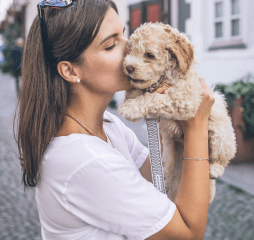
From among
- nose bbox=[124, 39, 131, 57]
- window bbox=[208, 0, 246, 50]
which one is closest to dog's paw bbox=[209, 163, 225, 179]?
nose bbox=[124, 39, 131, 57]

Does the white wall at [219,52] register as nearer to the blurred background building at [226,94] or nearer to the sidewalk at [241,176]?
the blurred background building at [226,94]

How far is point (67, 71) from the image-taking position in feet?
4.99

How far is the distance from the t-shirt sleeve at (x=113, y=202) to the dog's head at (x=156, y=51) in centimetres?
77

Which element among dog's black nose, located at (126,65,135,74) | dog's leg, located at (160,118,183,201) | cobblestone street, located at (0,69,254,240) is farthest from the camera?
cobblestone street, located at (0,69,254,240)

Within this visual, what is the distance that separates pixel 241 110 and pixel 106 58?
14.5 ft

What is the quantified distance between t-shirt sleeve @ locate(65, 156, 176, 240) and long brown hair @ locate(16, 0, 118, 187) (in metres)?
0.31

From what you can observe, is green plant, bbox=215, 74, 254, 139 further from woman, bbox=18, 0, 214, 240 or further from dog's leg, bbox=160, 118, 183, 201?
woman, bbox=18, 0, 214, 240

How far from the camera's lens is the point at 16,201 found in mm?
4293

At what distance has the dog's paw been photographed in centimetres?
187

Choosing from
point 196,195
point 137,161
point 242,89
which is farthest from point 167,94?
point 242,89

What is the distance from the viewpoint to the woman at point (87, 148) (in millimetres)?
1183

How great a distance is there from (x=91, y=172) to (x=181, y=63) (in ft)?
3.26

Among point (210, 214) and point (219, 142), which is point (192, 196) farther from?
point (210, 214)

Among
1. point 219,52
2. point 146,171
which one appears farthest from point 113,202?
point 219,52
